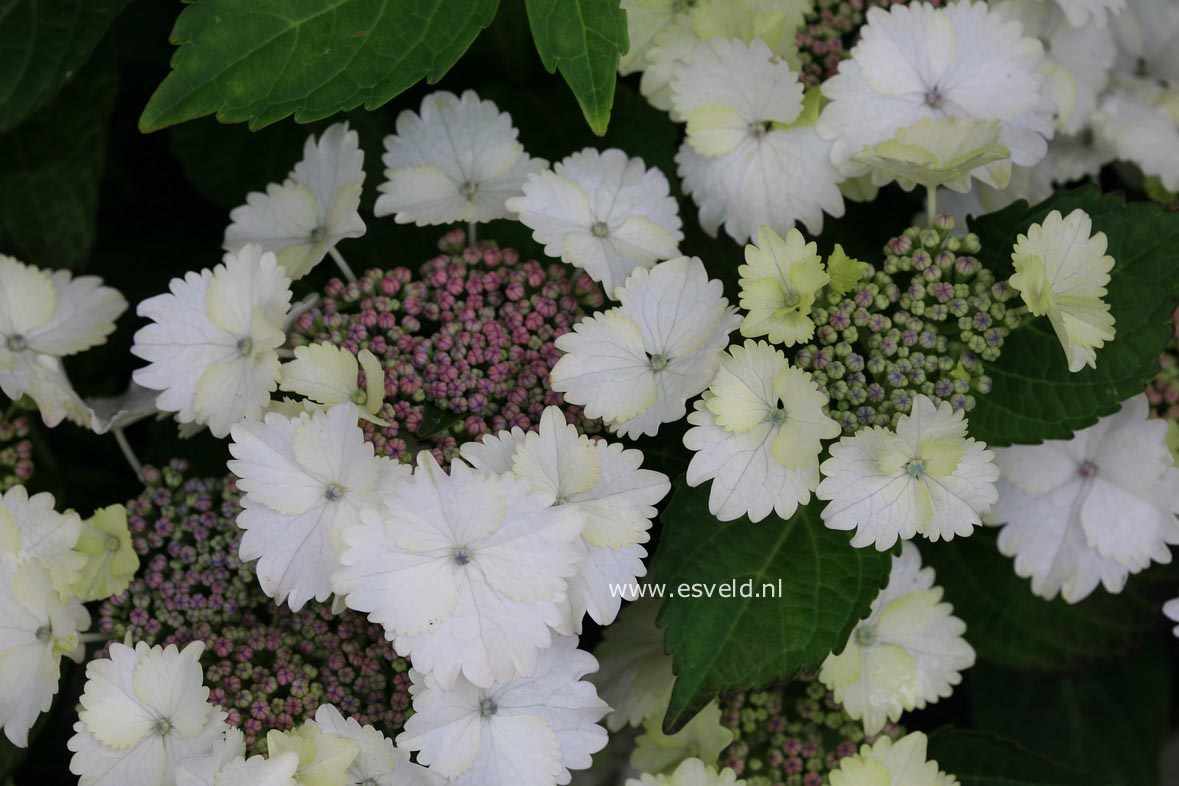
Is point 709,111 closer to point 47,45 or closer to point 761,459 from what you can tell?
point 761,459

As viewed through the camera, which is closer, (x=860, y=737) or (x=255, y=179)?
(x=860, y=737)

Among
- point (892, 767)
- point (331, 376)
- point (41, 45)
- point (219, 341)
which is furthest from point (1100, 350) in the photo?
point (41, 45)

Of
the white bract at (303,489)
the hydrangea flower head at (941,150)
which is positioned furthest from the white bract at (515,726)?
the hydrangea flower head at (941,150)

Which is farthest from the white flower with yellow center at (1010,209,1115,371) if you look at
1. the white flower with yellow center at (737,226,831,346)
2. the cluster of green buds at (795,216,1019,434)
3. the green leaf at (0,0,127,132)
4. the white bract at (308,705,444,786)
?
the green leaf at (0,0,127,132)

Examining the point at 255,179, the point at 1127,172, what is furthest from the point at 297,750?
the point at 1127,172

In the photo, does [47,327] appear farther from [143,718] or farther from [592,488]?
[592,488]

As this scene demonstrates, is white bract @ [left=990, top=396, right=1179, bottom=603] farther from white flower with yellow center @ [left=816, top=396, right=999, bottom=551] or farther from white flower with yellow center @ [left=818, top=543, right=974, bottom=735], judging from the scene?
white flower with yellow center @ [left=816, top=396, right=999, bottom=551]

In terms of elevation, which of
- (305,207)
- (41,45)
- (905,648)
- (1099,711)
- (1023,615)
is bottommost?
(1099,711)
